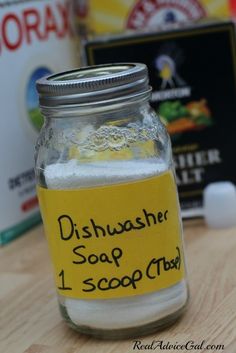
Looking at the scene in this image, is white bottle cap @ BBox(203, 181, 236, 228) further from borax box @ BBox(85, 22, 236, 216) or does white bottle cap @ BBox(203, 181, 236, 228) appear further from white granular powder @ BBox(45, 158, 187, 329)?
white granular powder @ BBox(45, 158, 187, 329)

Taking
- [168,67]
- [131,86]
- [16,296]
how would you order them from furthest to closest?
[168,67] < [16,296] < [131,86]

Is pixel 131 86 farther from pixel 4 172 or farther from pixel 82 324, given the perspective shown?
pixel 4 172

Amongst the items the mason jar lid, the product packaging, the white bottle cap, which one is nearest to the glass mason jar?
the mason jar lid

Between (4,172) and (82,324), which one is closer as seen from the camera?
(82,324)

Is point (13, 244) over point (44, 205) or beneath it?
beneath

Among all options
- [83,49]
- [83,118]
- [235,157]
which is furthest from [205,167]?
[83,118]

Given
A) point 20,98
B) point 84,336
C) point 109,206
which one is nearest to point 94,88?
point 109,206
